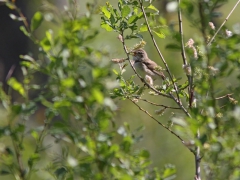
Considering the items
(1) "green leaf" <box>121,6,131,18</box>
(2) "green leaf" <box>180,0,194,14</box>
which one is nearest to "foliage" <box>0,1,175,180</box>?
(2) "green leaf" <box>180,0,194,14</box>

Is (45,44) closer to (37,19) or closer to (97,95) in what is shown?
(37,19)

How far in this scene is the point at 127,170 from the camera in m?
1.14

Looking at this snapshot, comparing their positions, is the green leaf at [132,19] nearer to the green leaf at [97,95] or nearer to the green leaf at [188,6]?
the green leaf at [188,6]

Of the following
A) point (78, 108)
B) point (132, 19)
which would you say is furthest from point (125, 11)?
point (78, 108)

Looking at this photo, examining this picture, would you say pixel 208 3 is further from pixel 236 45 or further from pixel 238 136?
pixel 238 136

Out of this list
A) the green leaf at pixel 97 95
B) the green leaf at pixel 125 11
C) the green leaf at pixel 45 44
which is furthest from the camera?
the green leaf at pixel 125 11

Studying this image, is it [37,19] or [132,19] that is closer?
[37,19]

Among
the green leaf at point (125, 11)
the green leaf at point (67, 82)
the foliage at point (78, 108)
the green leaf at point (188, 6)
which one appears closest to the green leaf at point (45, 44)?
the foliage at point (78, 108)

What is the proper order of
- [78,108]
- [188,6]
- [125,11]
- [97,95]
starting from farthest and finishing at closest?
[125,11] < [188,6] < [78,108] < [97,95]

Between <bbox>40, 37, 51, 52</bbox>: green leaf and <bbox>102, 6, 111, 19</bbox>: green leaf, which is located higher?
<bbox>40, 37, 51, 52</bbox>: green leaf

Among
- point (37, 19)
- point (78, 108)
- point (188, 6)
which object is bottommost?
point (78, 108)

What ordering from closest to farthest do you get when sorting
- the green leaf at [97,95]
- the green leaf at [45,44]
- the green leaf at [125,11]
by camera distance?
the green leaf at [97,95] → the green leaf at [45,44] → the green leaf at [125,11]

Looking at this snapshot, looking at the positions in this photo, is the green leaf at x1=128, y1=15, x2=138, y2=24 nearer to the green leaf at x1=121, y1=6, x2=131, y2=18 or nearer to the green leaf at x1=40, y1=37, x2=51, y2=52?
the green leaf at x1=121, y1=6, x2=131, y2=18

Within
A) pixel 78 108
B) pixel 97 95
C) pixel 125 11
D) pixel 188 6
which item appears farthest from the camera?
pixel 125 11
